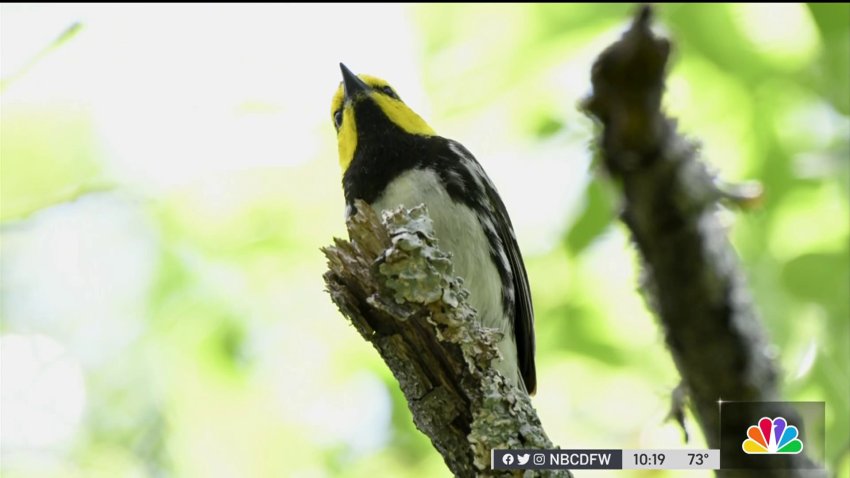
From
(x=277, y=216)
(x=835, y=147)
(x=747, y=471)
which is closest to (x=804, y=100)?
(x=835, y=147)

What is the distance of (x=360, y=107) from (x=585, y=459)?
268 centimetres

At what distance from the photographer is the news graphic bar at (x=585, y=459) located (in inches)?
99.4

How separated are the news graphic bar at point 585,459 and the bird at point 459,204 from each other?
3.88ft

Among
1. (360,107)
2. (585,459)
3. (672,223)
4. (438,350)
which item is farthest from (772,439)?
(360,107)

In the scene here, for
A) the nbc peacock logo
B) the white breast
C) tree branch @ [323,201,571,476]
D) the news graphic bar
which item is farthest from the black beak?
the nbc peacock logo

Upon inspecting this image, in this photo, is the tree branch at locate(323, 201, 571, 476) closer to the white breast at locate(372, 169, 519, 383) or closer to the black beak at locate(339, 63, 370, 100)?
the white breast at locate(372, 169, 519, 383)

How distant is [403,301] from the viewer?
273 centimetres

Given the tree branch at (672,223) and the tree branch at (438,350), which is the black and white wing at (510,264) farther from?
the tree branch at (672,223)

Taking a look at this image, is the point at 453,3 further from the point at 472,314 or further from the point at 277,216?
the point at 472,314

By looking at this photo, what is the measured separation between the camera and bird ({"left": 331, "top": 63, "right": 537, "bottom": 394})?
4.12 meters

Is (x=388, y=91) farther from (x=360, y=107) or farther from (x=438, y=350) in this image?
(x=438, y=350)

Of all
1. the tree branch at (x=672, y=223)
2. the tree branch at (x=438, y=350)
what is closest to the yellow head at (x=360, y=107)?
the tree branch at (x=438, y=350)

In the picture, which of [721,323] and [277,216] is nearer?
[721,323]

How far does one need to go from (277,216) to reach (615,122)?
384cm
